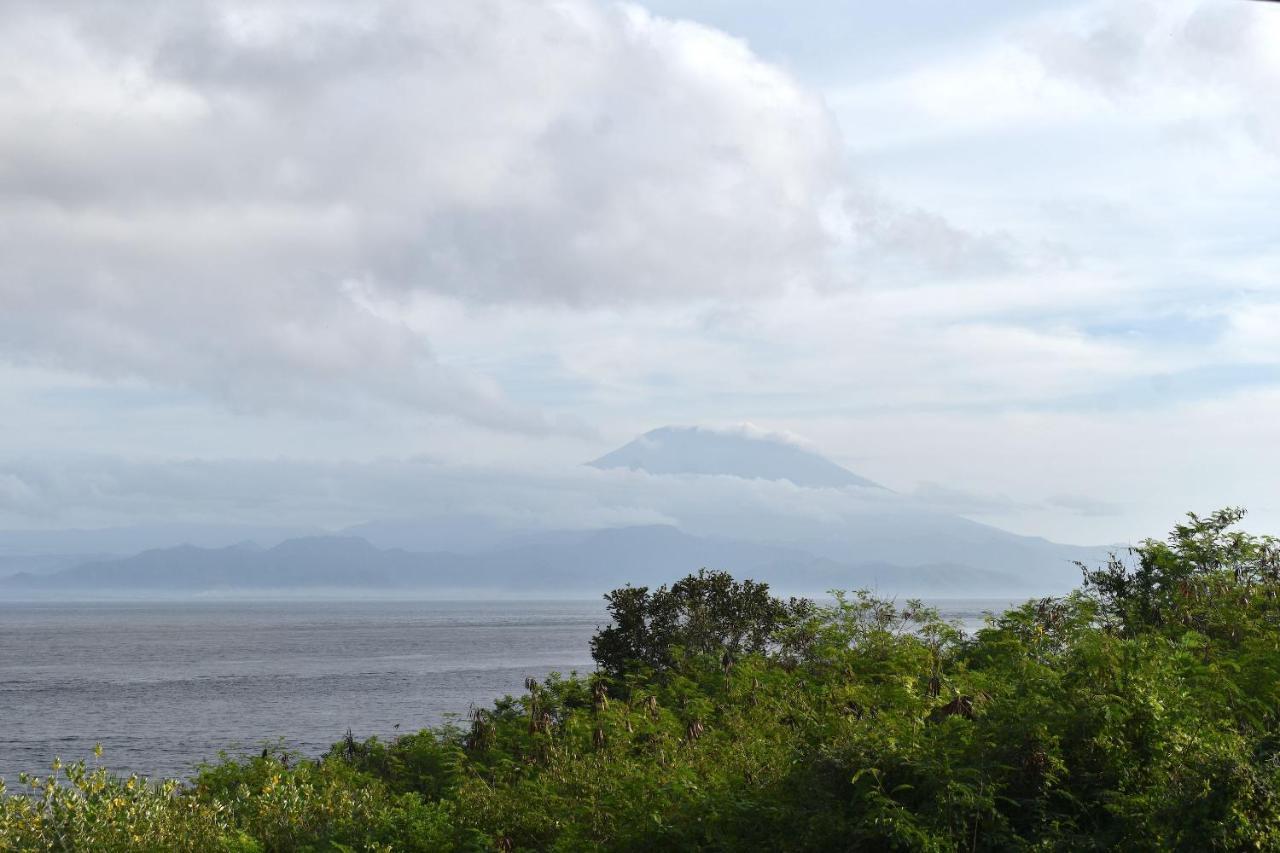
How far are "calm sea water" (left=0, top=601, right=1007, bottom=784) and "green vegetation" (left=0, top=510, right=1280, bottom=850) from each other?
446 centimetres

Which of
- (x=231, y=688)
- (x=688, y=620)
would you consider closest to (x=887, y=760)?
(x=688, y=620)

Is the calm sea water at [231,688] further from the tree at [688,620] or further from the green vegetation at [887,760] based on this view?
the tree at [688,620]

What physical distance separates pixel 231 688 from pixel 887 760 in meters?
93.5

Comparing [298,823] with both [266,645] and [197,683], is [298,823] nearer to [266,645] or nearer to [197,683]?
[197,683]

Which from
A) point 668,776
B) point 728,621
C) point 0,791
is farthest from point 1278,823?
point 728,621

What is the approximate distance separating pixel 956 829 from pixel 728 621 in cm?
3136

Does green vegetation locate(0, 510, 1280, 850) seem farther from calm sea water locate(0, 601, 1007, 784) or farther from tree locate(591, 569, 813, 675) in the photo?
tree locate(591, 569, 813, 675)

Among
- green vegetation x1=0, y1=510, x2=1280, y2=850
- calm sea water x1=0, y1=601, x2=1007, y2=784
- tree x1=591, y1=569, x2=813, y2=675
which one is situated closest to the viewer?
green vegetation x1=0, y1=510, x2=1280, y2=850

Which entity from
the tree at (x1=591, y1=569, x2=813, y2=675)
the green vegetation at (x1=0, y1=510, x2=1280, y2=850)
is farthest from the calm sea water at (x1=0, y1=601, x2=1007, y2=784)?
the tree at (x1=591, y1=569, x2=813, y2=675)

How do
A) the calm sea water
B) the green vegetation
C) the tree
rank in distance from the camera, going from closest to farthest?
the green vegetation, the tree, the calm sea water

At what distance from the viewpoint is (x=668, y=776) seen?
54.1 feet

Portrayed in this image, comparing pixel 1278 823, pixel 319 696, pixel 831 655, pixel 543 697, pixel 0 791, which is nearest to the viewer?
pixel 1278 823

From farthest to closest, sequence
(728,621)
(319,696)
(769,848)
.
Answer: (319,696) → (728,621) → (769,848)

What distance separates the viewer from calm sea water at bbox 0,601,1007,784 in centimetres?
6556
